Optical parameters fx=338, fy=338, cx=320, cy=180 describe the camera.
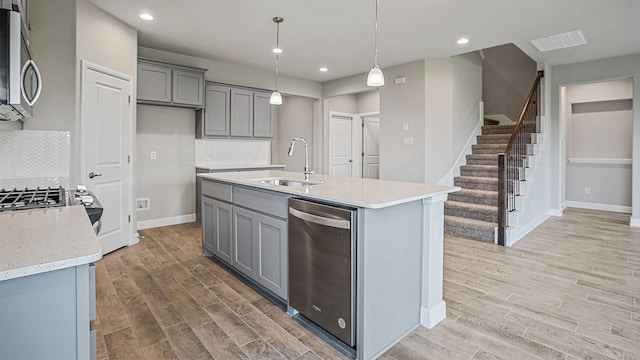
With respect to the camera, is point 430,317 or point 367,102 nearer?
point 430,317

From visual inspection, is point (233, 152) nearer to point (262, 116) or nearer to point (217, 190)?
point (262, 116)

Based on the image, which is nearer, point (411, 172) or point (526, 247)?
point (526, 247)

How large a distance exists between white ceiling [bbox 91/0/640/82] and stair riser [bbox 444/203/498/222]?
2240mm

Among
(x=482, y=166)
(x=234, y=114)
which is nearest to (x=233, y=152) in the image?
(x=234, y=114)

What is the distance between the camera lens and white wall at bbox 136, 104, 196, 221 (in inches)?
193

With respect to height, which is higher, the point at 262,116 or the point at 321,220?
the point at 262,116

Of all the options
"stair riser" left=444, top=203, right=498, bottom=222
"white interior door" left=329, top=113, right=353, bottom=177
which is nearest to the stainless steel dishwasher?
"stair riser" left=444, top=203, right=498, bottom=222

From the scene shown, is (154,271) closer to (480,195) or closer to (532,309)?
(532,309)

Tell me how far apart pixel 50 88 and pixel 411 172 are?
4720mm

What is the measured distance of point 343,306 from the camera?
1.92 meters

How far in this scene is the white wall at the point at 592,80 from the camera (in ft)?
16.5

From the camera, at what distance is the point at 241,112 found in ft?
18.5

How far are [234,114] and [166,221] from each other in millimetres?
1991

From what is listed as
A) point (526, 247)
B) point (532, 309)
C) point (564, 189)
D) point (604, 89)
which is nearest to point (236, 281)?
point (532, 309)
